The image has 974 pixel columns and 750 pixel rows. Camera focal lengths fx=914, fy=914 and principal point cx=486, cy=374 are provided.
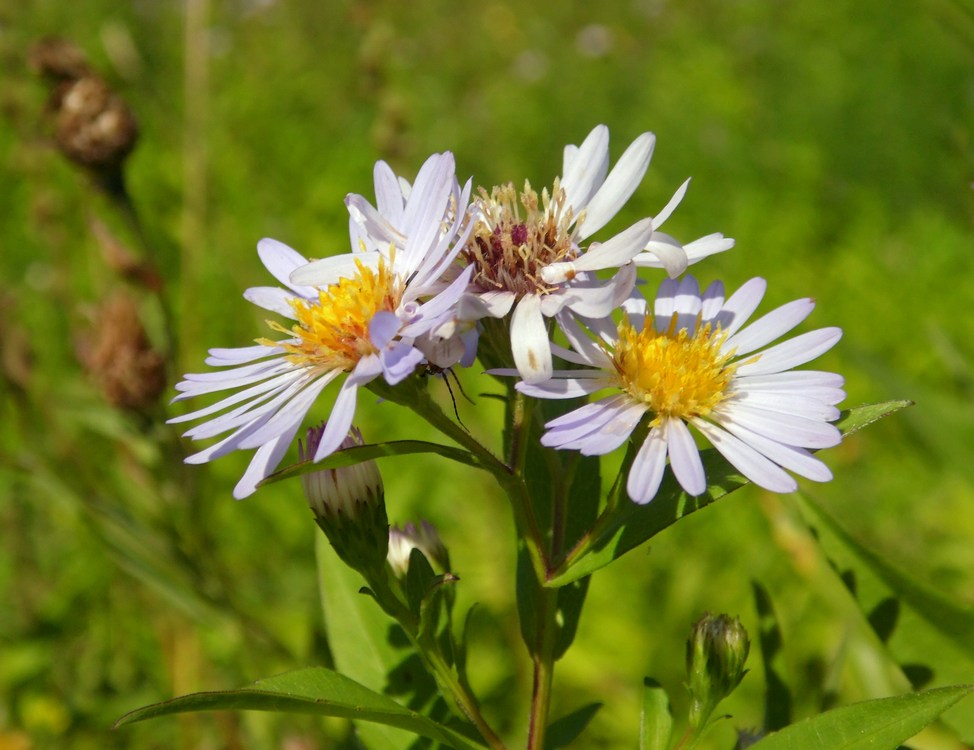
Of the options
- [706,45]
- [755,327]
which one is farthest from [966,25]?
[706,45]

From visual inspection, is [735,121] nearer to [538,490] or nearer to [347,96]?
[347,96]

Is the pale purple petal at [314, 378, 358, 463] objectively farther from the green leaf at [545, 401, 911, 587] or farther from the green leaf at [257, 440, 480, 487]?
the green leaf at [545, 401, 911, 587]

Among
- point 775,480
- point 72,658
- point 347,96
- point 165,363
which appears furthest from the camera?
point 347,96

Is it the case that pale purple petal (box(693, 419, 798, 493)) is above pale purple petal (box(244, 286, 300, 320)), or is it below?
below

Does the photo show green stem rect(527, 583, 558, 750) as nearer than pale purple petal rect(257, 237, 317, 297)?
Yes

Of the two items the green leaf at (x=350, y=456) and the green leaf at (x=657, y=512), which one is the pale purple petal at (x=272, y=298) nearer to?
the green leaf at (x=350, y=456)

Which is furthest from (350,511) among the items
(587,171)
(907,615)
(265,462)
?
(907,615)

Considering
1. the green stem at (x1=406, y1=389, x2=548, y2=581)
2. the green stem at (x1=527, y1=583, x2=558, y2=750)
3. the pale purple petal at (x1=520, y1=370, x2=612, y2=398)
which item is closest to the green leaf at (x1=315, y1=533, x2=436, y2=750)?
the green stem at (x1=527, y1=583, x2=558, y2=750)
